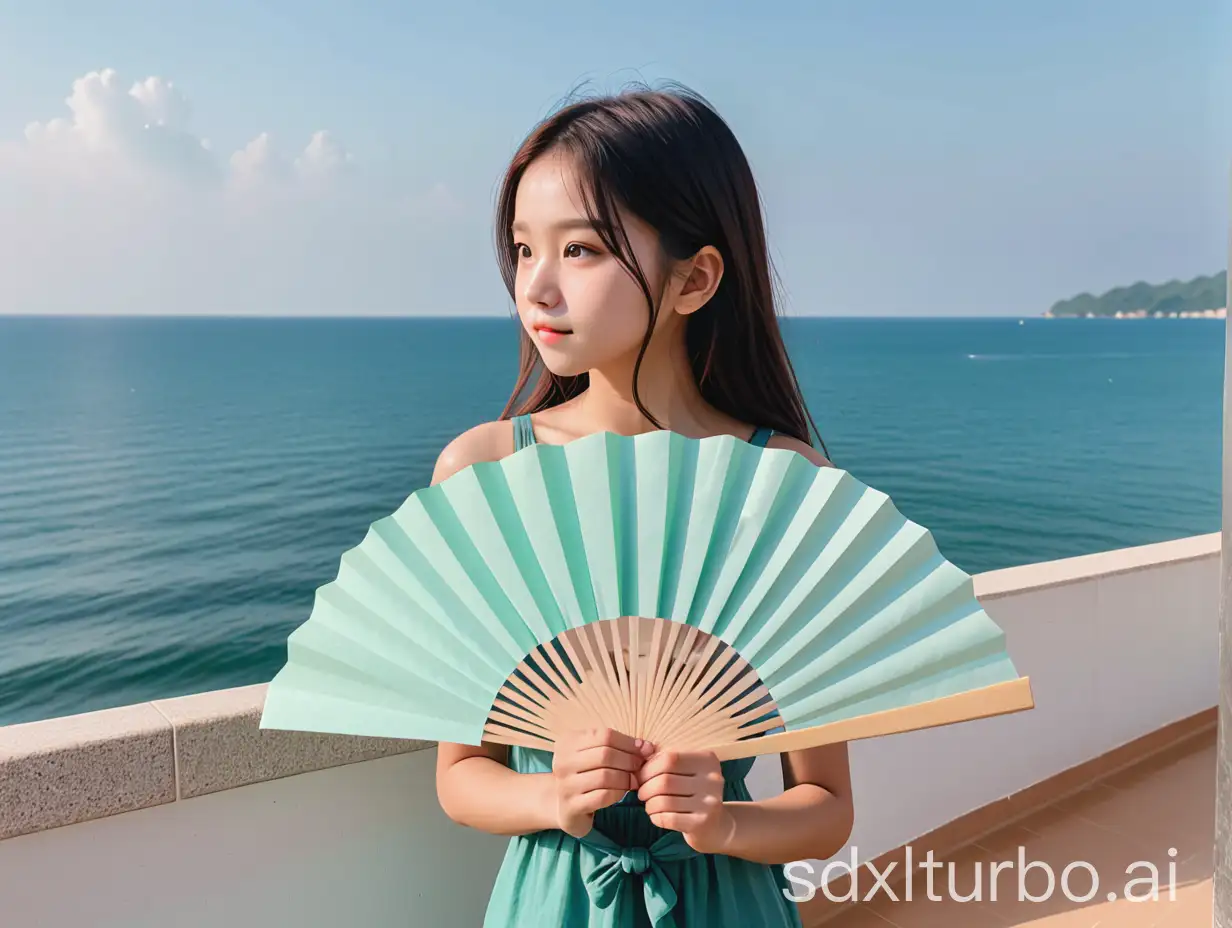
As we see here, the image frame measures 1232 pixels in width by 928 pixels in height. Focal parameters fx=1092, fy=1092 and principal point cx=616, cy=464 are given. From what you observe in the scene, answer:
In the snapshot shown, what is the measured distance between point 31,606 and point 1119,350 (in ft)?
267

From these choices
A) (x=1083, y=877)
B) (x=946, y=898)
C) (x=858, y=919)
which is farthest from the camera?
(x=1083, y=877)

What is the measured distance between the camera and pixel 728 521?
41.7 inches

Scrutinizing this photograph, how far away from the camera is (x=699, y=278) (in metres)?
1.27

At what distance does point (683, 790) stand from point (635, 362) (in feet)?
1.74

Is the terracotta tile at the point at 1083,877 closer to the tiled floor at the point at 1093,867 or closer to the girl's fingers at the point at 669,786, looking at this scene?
the tiled floor at the point at 1093,867

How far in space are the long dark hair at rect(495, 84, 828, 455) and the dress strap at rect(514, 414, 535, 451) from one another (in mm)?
67

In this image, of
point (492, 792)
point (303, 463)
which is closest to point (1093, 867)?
point (492, 792)

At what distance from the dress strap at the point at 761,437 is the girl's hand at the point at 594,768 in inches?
17.6

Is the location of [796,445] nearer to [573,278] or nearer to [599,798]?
[573,278]

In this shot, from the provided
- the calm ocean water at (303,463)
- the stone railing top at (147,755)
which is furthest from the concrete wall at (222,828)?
the calm ocean water at (303,463)

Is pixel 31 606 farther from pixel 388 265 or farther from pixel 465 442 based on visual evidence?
pixel 388 265

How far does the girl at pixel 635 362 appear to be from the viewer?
1.17m

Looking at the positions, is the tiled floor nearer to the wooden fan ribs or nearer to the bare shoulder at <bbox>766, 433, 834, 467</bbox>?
the bare shoulder at <bbox>766, 433, 834, 467</bbox>

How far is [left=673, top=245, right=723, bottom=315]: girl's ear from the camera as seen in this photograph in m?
1.26
